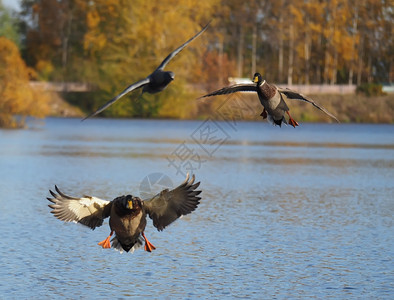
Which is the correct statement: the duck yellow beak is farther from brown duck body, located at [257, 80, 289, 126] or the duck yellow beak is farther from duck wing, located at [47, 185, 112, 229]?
brown duck body, located at [257, 80, 289, 126]

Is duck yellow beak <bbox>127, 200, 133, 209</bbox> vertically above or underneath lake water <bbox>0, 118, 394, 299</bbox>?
above

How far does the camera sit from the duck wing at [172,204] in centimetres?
1420

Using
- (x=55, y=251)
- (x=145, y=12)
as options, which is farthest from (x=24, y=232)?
(x=145, y=12)

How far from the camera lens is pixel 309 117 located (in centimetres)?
9788

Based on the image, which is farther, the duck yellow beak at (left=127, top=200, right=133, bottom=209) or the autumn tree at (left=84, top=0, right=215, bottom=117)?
the autumn tree at (left=84, top=0, right=215, bottom=117)

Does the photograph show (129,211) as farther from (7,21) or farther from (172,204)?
(7,21)

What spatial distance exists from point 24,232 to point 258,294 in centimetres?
770

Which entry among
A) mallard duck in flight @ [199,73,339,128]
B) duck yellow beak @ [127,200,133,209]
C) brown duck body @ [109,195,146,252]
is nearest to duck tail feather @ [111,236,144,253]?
brown duck body @ [109,195,146,252]

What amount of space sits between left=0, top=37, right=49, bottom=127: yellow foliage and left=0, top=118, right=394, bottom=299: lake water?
13.6 m

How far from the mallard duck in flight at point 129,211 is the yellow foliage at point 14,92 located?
4825 cm

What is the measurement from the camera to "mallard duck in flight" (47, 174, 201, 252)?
13.9 metres

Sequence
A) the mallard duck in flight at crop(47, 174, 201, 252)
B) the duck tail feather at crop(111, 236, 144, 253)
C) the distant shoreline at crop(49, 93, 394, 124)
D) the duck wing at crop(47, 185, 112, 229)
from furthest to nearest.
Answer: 1. the distant shoreline at crop(49, 93, 394, 124)
2. the duck tail feather at crop(111, 236, 144, 253)
3. the duck wing at crop(47, 185, 112, 229)
4. the mallard duck in flight at crop(47, 174, 201, 252)

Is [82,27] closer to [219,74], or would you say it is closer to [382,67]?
[219,74]

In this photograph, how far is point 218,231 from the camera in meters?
21.7
